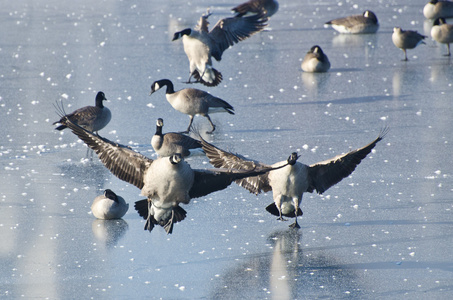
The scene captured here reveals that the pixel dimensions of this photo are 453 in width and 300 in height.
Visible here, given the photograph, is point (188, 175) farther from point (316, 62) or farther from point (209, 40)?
point (316, 62)

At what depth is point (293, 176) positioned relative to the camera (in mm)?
5363

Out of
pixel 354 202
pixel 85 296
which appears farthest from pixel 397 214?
pixel 85 296

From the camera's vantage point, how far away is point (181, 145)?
700cm

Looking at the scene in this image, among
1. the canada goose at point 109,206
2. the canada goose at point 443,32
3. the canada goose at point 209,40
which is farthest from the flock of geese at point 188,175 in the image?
the canada goose at point 443,32

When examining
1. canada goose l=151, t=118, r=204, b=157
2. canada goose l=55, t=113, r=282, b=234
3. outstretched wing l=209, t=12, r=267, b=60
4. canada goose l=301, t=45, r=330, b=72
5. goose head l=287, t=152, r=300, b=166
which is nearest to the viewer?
canada goose l=55, t=113, r=282, b=234

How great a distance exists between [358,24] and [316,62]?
368cm

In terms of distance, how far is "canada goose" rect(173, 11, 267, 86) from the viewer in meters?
9.96

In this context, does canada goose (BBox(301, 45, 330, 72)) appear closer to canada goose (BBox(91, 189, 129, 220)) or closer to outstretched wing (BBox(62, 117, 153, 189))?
canada goose (BBox(91, 189, 129, 220))

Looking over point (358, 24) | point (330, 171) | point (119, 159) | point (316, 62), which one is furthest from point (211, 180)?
point (358, 24)

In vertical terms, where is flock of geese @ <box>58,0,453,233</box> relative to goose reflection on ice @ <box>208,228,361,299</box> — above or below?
above

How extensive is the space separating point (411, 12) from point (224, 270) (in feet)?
42.9

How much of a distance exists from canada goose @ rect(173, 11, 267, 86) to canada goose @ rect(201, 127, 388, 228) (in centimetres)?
422

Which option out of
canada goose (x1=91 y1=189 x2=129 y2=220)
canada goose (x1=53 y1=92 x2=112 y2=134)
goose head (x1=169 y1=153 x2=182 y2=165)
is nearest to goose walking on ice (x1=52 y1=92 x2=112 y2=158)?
canada goose (x1=53 y1=92 x2=112 y2=134)

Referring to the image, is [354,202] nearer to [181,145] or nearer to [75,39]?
[181,145]
